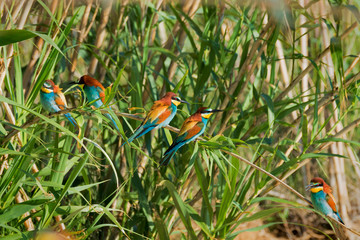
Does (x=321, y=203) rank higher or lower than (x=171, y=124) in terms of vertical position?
lower

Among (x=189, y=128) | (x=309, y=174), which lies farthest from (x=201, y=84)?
(x=309, y=174)

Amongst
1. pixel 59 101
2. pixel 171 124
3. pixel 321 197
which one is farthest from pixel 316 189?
pixel 59 101

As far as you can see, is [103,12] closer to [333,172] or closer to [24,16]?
[24,16]

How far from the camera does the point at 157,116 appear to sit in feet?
3.87

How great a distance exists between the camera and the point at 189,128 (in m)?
1.17

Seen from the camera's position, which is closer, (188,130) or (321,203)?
(188,130)

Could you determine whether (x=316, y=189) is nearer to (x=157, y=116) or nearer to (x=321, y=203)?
(x=321, y=203)

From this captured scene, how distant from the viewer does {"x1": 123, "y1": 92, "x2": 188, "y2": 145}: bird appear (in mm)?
1167

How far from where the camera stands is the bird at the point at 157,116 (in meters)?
1.17

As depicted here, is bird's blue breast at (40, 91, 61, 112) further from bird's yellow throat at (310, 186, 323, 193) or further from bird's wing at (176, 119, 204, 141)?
bird's yellow throat at (310, 186, 323, 193)

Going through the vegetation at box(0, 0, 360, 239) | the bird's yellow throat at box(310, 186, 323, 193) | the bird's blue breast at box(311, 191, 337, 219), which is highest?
the vegetation at box(0, 0, 360, 239)

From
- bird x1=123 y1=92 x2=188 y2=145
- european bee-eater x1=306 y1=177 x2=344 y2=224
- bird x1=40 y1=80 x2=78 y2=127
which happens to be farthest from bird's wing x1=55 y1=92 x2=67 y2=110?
european bee-eater x1=306 y1=177 x2=344 y2=224

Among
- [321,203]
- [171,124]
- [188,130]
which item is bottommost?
[321,203]

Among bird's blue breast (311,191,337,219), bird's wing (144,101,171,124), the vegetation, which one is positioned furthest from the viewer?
bird's blue breast (311,191,337,219)
